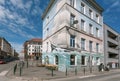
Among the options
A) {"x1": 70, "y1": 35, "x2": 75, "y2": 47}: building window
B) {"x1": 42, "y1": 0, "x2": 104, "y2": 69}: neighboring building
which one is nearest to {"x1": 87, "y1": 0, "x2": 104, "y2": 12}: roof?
{"x1": 42, "y1": 0, "x2": 104, "y2": 69}: neighboring building

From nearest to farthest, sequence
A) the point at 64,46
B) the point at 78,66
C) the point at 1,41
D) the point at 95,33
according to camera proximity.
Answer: the point at 64,46 → the point at 78,66 → the point at 95,33 → the point at 1,41

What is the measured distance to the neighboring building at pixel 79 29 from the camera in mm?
27508

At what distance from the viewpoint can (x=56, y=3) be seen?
1236 inches

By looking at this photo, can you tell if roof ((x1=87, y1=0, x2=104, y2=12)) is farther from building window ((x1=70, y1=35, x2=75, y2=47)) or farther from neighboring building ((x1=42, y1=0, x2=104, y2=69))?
building window ((x1=70, y1=35, x2=75, y2=47))

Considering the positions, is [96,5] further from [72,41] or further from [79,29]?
[72,41]

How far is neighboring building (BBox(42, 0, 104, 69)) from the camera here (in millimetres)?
27508

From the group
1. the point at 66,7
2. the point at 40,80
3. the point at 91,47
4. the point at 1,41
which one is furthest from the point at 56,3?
the point at 1,41

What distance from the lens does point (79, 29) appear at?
29.6 metres

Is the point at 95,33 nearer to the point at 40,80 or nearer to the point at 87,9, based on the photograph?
the point at 87,9

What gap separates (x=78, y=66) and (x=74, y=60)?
1.20 meters

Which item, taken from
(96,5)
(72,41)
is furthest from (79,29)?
(96,5)

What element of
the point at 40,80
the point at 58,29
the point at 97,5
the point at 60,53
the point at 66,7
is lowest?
the point at 40,80

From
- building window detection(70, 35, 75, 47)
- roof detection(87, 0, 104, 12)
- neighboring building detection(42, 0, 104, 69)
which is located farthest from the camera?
roof detection(87, 0, 104, 12)

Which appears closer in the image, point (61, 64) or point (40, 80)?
point (40, 80)
